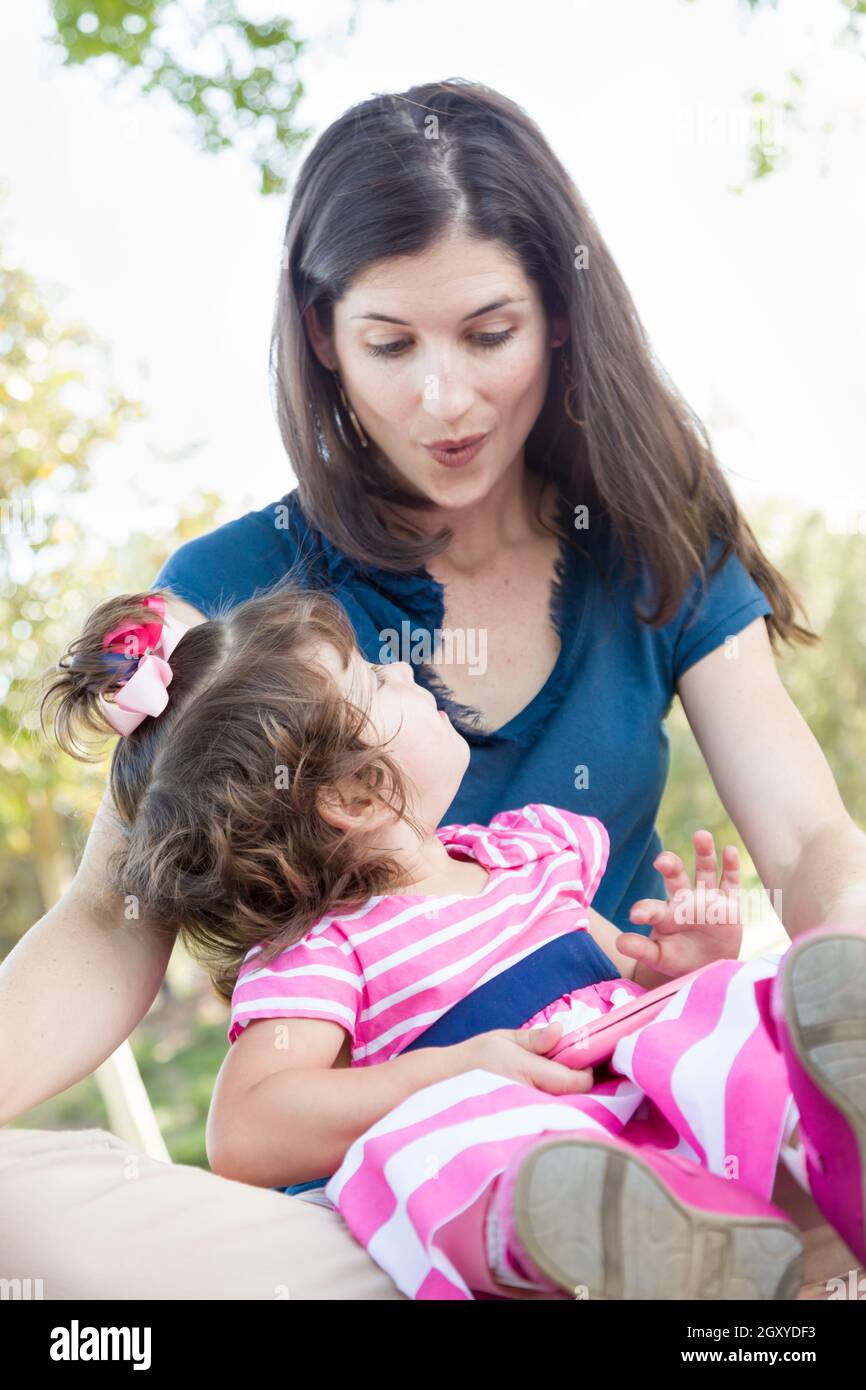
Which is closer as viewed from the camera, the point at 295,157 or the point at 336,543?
the point at 336,543

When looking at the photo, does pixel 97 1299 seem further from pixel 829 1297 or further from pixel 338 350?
pixel 338 350

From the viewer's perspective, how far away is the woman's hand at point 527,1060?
1.33 metres

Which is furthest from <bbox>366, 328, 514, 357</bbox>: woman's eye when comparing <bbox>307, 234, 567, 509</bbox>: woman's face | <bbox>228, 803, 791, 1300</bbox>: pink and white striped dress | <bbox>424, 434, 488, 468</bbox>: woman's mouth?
<bbox>228, 803, 791, 1300</bbox>: pink and white striped dress

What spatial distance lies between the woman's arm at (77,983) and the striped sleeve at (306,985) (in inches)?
6.9

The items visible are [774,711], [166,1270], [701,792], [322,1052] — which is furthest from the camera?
[701,792]

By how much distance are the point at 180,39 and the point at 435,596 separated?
1810mm

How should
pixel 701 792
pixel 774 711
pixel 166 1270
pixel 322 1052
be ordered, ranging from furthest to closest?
pixel 701 792
pixel 774 711
pixel 322 1052
pixel 166 1270

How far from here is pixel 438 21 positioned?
318 cm

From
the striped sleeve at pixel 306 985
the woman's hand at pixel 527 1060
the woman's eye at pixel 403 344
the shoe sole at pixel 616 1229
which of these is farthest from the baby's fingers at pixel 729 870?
the woman's eye at pixel 403 344

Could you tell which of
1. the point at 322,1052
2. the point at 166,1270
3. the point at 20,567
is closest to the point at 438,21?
the point at 20,567

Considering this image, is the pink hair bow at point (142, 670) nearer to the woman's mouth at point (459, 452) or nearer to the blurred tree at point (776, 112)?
the woman's mouth at point (459, 452)

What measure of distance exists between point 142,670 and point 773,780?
874 mm

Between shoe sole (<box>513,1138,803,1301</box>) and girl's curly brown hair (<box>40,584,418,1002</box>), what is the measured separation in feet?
1.78

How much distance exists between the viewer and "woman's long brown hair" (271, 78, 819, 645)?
185cm
